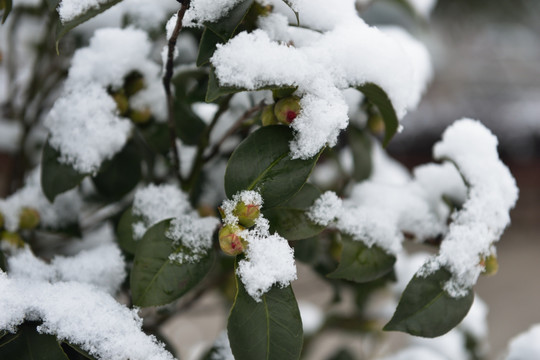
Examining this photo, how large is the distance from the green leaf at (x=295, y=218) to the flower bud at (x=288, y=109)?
90 mm

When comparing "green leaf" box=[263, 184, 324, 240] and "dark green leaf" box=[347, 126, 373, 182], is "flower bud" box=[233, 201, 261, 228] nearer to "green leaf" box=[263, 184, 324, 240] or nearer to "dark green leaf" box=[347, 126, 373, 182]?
"green leaf" box=[263, 184, 324, 240]

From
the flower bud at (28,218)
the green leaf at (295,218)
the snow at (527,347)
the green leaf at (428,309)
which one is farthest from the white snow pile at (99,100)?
the snow at (527,347)

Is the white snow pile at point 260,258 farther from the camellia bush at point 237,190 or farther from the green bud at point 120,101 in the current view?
the green bud at point 120,101

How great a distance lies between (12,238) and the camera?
0.67 m

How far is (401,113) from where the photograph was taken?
59 cm

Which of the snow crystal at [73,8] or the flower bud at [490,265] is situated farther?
the flower bud at [490,265]

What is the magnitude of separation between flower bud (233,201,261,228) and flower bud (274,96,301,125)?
0.28ft

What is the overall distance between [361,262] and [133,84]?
1.15ft

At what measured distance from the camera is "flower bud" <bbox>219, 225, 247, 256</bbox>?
490 millimetres

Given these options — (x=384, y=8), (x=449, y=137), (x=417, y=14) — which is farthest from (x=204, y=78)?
(x=384, y=8)

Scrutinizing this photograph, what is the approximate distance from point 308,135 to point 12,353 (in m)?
0.33

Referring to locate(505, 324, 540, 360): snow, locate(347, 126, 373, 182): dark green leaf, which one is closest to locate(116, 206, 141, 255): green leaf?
locate(347, 126, 373, 182): dark green leaf

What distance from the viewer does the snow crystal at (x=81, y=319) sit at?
1.60 feet

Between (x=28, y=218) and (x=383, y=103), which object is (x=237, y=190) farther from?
(x=28, y=218)
